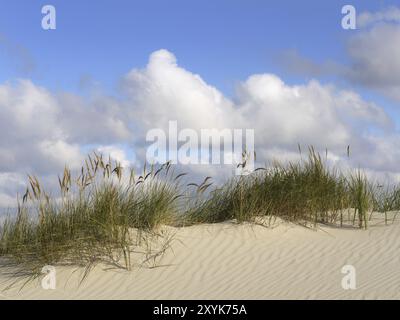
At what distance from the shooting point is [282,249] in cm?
871

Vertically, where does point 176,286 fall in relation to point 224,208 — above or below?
below

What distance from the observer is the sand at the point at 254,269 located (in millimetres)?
7320

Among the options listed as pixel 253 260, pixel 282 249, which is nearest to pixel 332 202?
pixel 282 249

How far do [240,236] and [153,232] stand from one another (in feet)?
4.88

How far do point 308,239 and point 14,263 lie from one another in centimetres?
496

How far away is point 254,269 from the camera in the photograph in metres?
8.08

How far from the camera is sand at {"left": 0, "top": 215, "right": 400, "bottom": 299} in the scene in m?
7.32
